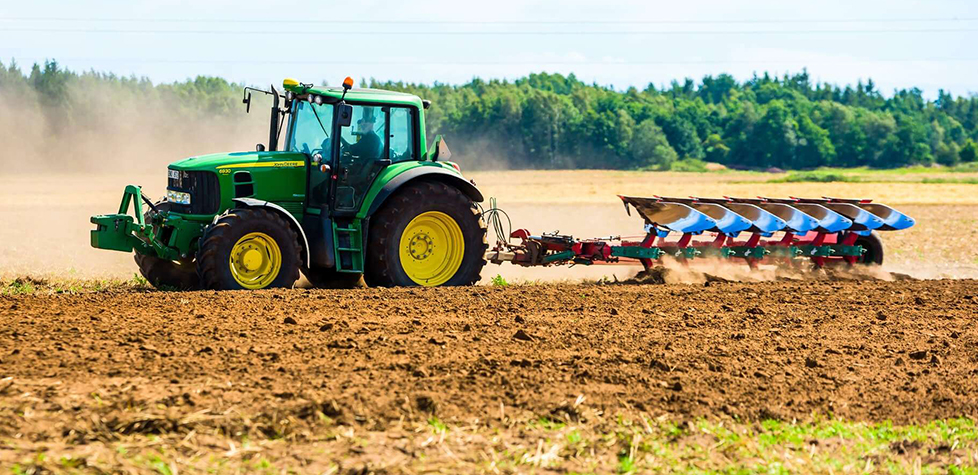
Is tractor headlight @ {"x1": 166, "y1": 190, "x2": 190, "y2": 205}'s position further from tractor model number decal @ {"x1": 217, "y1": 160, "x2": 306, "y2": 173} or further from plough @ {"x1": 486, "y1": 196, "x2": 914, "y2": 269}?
plough @ {"x1": 486, "y1": 196, "x2": 914, "y2": 269}

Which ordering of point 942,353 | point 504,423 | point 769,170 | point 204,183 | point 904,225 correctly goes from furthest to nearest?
point 769,170 → point 904,225 → point 204,183 → point 942,353 → point 504,423

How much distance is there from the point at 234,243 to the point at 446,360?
414cm

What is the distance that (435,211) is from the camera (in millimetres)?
11711

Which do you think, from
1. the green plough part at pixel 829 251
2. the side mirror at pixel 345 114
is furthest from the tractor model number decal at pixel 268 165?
the green plough part at pixel 829 251

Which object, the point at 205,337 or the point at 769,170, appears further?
the point at 769,170

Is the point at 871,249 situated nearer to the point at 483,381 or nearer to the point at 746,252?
the point at 746,252

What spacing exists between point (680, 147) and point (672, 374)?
264 feet

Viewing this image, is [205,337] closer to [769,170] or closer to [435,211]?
[435,211]

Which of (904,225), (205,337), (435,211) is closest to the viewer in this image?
(205,337)

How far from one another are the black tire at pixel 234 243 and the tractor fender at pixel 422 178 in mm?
977

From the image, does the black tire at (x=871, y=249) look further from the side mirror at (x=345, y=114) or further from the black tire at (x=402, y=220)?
the side mirror at (x=345, y=114)

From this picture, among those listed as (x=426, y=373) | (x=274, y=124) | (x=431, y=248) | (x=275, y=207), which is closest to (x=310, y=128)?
(x=274, y=124)

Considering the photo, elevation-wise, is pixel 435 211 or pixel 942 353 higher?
pixel 435 211

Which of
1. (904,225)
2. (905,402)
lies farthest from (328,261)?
(904,225)
